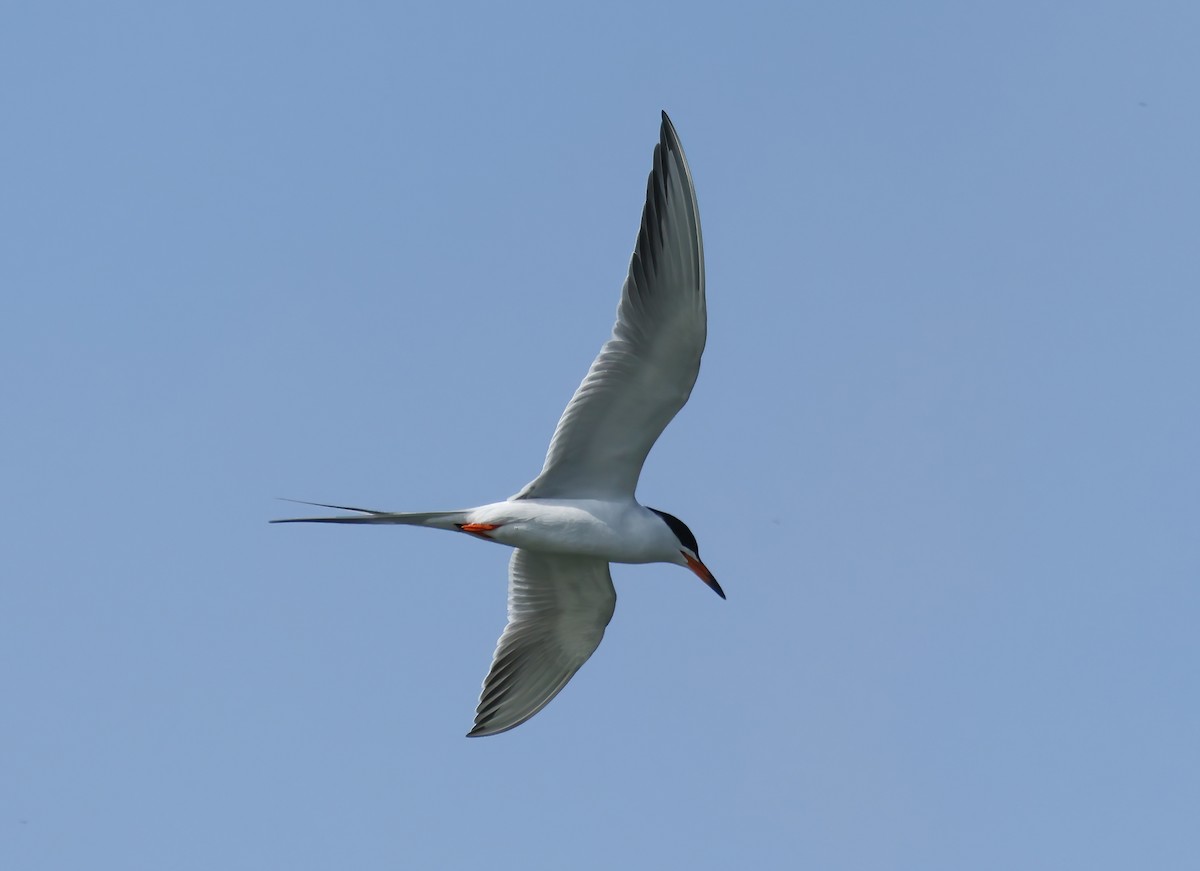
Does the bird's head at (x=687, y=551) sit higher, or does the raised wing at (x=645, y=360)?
the raised wing at (x=645, y=360)

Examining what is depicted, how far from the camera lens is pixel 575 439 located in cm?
1073

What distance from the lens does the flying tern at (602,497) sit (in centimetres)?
988

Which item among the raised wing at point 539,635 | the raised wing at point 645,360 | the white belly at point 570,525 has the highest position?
the raised wing at point 645,360

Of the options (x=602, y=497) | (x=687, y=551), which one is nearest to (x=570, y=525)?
(x=602, y=497)

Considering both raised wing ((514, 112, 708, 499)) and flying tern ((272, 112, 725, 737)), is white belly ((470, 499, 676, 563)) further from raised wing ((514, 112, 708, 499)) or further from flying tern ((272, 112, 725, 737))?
raised wing ((514, 112, 708, 499))

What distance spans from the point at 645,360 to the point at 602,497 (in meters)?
1.20

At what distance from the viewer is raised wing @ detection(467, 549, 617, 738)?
39.1ft

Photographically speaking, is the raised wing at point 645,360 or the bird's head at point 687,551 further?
the bird's head at point 687,551

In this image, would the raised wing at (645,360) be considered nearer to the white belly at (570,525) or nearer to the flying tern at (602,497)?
the flying tern at (602,497)

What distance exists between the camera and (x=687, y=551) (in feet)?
37.6

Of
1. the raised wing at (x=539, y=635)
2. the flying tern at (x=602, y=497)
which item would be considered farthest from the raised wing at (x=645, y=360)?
the raised wing at (x=539, y=635)

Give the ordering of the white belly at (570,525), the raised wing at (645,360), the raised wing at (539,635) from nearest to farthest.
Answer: the raised wing at (645,360), the white belly at (570,525), the raised wing at (539,635)

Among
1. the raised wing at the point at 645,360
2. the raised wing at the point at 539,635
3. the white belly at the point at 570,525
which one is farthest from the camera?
the raised wing at the point at 539,635

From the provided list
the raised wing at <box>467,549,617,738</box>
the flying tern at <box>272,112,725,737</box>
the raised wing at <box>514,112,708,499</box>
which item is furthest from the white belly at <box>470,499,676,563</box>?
the raised wing at <box>467,549,617,738</box>
